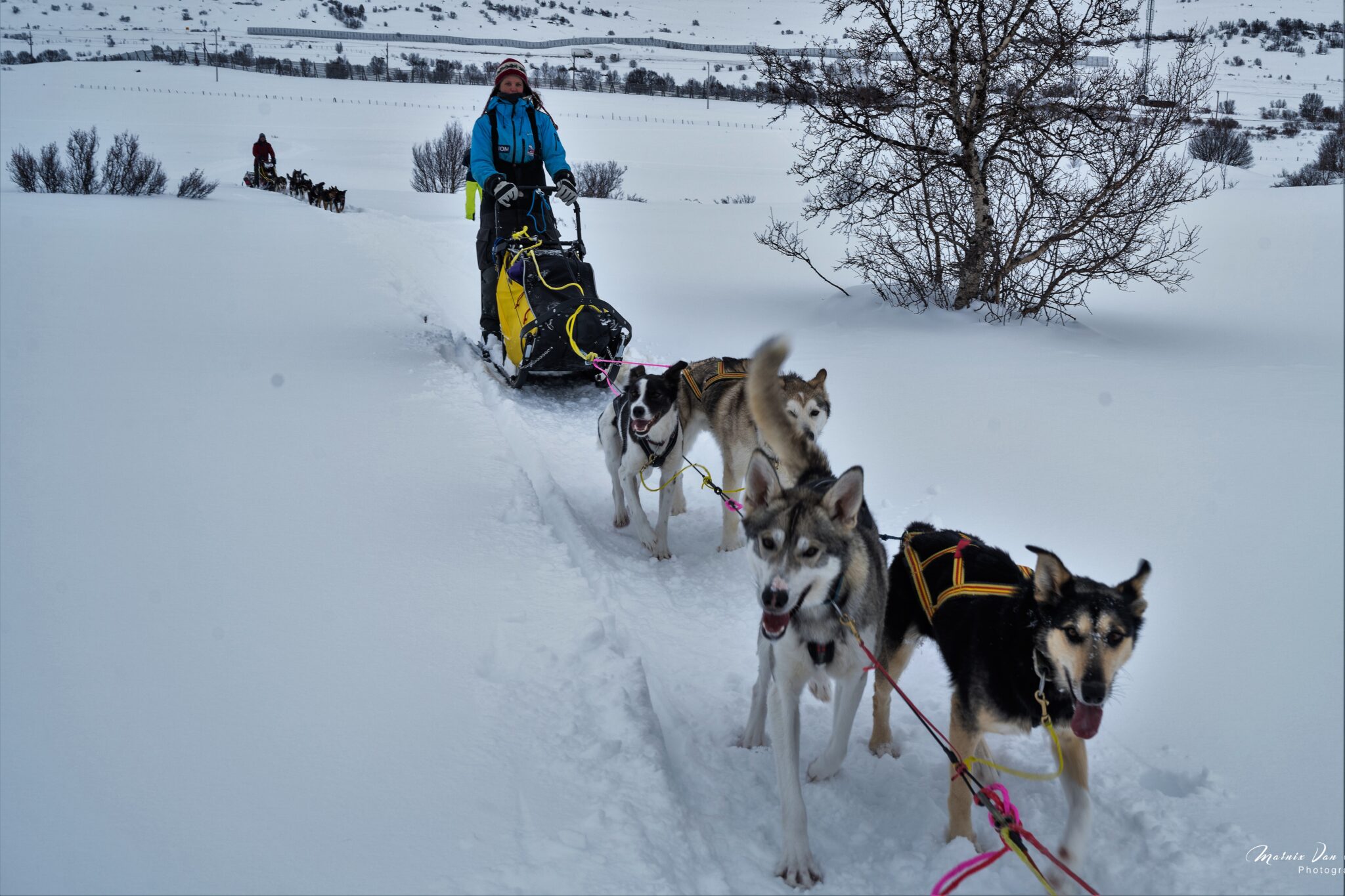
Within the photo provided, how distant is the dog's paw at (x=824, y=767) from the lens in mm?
2559

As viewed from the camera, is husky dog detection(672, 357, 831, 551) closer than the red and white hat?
Yes

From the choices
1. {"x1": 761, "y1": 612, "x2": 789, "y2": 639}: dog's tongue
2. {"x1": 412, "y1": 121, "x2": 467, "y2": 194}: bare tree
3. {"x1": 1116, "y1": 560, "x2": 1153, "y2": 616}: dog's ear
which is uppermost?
{"x1": 412, "y1": 121, "x2": 467, "y2": 194}: bare tree

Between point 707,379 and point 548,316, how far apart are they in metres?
1.62

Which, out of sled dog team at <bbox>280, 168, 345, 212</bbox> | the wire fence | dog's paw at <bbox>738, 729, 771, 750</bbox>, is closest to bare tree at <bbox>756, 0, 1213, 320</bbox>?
dog's paw at <bbox>738, 729, 771, 750</bbox>

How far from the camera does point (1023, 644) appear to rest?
7.08 feet

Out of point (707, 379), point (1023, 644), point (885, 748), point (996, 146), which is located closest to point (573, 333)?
point (707, 379)

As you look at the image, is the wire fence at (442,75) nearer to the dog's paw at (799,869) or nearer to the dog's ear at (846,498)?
the dog's ear at (846,498)

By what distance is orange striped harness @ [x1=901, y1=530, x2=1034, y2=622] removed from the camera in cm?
242

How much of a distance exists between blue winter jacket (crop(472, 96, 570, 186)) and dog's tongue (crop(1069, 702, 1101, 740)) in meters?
5.62

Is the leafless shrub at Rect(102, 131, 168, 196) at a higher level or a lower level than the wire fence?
lower

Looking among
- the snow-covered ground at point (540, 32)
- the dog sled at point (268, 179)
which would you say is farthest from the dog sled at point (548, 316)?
the snow-covered ground at point (540, 32)

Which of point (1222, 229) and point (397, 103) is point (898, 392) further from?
point (397, 103)

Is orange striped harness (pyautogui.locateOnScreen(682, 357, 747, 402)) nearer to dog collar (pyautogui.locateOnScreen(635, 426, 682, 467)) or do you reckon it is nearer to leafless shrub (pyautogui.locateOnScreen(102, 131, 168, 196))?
dog collar (pyautogui.locateOnScreen(635, 426, 682, 467))

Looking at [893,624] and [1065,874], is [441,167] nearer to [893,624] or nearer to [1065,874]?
[893,624]
